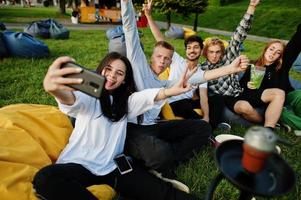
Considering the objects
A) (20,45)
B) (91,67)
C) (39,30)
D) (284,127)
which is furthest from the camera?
(39,30)

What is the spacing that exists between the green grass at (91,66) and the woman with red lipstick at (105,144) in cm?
46

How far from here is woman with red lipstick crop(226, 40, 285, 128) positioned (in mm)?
4840

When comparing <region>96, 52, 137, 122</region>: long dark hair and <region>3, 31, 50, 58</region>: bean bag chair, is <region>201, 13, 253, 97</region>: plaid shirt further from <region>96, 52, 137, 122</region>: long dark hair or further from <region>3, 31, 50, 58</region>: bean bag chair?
<region>3, 31, 50, 58</region>: bean bag chair

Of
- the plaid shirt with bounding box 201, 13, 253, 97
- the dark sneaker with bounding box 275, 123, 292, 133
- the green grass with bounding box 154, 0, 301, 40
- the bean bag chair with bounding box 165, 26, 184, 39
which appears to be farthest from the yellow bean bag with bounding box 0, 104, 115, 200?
the green grass with bounding box 154, 0, 301, 40

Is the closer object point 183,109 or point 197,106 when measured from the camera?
point 183,109

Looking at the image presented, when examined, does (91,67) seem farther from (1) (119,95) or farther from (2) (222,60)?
(1) (119,95)

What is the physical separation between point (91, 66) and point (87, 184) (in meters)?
5.74

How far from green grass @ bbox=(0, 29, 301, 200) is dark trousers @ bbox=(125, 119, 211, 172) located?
0.19 m

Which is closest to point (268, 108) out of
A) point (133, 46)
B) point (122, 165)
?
point (133, 46)

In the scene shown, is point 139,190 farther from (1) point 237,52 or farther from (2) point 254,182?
(1) point 237,52

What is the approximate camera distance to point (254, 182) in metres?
1.18

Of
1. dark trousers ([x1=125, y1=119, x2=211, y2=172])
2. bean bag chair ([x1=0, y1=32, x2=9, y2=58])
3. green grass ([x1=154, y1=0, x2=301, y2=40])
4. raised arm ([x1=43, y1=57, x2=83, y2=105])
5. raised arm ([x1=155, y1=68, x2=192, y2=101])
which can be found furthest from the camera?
green grass ([x1=154, y1=0, x2=301, y2=40])

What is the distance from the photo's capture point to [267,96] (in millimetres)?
4922

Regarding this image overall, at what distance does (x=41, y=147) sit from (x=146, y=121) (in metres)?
1.11
